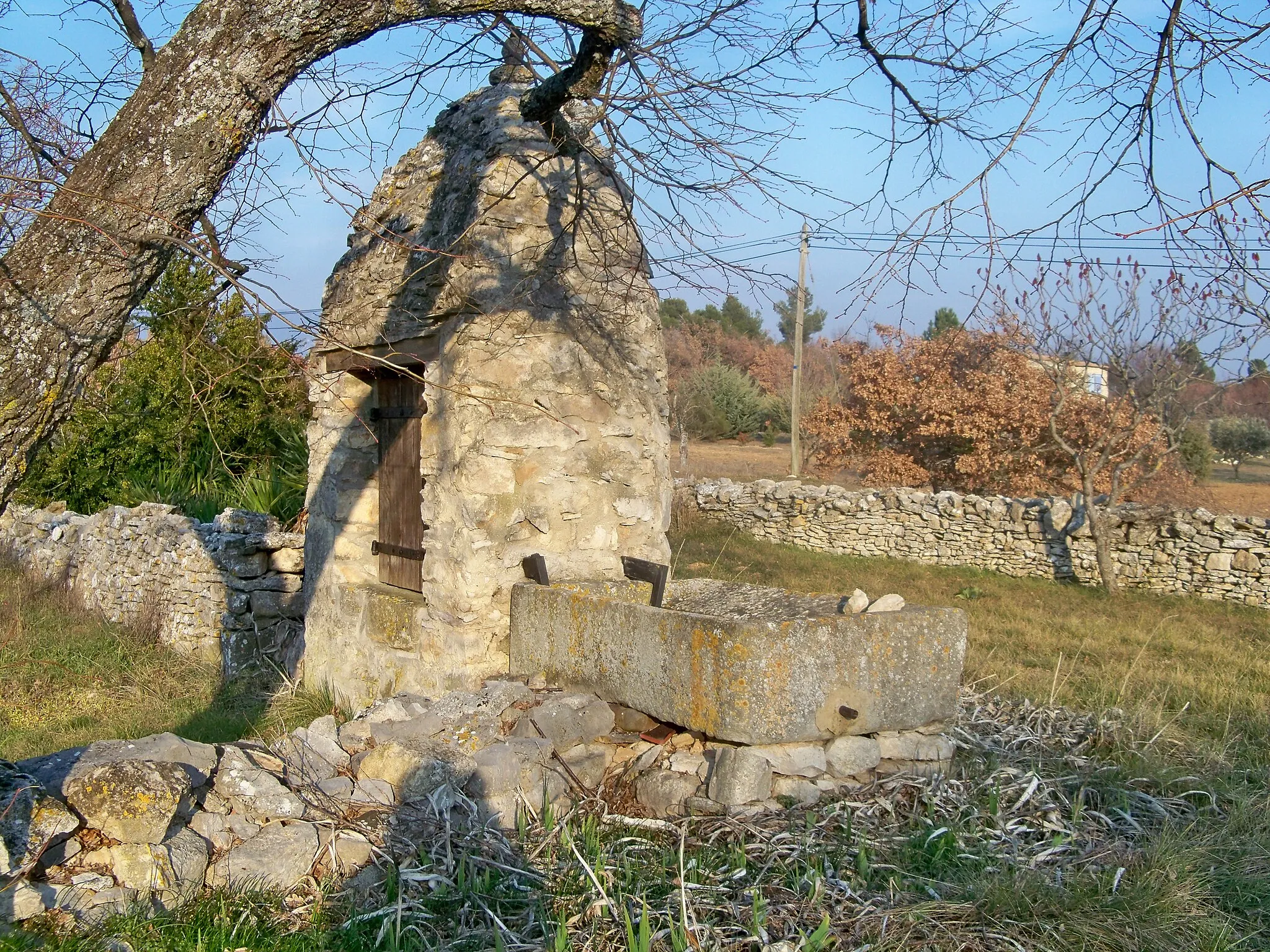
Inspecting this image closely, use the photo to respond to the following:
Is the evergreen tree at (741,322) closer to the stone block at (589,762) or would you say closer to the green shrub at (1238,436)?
the green shrub at (1238,436)

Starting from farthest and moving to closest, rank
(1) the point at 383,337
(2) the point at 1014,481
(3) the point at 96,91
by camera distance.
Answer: (2) the point at 1014,481 → (1) the point at 383,337 → (3) the point at 96,91

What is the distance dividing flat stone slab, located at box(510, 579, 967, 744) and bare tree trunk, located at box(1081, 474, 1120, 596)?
31.1ft

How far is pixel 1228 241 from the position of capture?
3.25 m

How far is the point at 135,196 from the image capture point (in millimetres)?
2516

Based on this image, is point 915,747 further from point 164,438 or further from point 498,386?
point 164,438

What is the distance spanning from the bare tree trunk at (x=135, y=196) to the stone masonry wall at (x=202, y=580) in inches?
180

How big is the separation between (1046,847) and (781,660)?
1053 mm

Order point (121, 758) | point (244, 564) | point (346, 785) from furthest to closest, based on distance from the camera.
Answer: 1. point (244, 564)
2. point (346, 785)
3. point (121, 758)

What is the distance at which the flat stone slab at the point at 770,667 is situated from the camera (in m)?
3.49

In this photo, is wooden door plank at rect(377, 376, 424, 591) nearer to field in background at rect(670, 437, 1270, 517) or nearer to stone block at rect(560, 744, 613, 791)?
stone block at rect(560, 744, 613, 791)

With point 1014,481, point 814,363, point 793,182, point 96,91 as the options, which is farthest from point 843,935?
point 814,363

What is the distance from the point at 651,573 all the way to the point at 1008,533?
10.5 meters

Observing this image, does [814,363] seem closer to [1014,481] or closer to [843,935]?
[1014,481]

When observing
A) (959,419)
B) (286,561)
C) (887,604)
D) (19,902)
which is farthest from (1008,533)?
(19,902)
